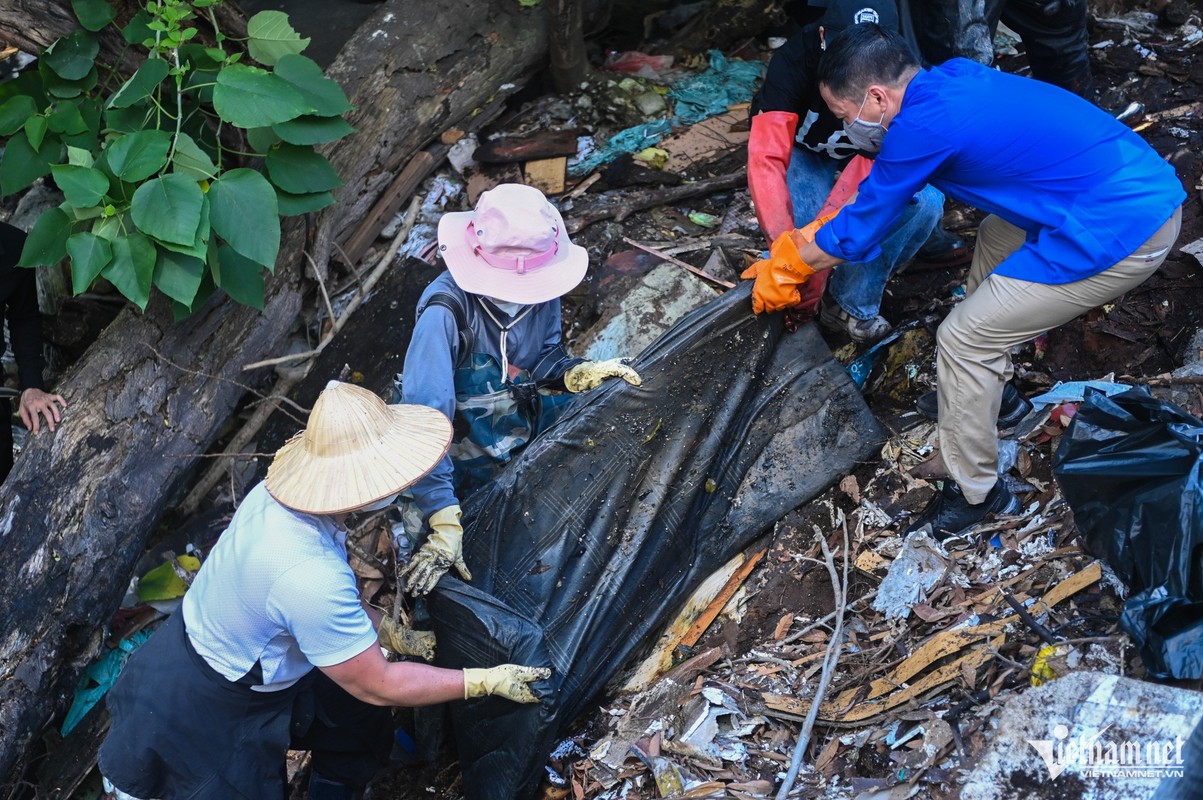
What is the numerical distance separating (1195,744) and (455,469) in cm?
228

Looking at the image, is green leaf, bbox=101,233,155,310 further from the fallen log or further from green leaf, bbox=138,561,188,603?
the fallen log

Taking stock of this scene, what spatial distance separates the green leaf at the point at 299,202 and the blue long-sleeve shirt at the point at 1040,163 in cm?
222

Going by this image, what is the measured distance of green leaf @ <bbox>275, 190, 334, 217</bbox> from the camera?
388 centimetres

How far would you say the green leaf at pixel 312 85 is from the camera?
12.4 ft

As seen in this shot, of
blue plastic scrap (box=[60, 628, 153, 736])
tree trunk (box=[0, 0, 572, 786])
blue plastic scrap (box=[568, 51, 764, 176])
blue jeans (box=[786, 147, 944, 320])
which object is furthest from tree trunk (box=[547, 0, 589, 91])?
blue plastic scrap (box=[60, 628, 153, 736])

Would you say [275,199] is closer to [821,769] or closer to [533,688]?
[533,688]

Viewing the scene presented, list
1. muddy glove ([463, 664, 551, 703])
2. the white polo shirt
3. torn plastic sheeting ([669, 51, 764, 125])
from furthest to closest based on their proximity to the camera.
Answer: torn plastic sheeting ([669, 51, 764, 125]), muddy glove ([463, 664, 551, 703]), the white polo shirt

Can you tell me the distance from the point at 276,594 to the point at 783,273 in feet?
6.64

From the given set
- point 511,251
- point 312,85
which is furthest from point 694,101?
point 511,251

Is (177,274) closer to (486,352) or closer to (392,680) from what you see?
(486,352)

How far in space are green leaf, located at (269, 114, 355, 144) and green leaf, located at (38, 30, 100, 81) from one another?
2.65 feet

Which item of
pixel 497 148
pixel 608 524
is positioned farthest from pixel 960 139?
pixel 497 148

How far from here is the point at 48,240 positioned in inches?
139

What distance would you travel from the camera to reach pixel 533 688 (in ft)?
9.00
